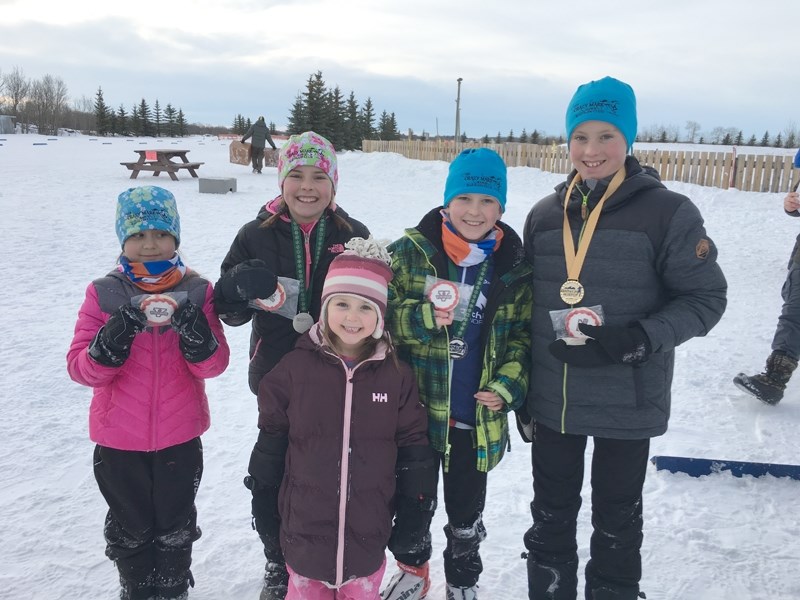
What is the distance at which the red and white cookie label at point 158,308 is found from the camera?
6.97 feet

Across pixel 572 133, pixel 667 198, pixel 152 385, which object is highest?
pixel 572 133

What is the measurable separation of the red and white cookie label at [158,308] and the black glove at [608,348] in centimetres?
148

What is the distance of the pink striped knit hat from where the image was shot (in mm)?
2166

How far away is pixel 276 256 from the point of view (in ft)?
8.39

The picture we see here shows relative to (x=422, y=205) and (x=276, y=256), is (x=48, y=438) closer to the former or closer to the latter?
(x=276, y=256)

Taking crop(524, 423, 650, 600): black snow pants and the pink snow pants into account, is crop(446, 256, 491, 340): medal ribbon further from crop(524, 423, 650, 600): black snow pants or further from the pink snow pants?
the pink snow pants

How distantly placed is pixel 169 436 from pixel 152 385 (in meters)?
0.22

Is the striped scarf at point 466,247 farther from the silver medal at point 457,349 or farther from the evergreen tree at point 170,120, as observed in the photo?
the evergreen tree at point 170,120

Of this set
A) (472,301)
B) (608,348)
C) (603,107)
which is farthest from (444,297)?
(603,107)

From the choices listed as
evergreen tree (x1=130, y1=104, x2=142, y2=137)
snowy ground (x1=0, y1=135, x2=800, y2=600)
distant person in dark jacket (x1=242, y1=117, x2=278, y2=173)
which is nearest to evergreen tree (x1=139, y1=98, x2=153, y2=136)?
evergreen tree (x1=130, y1=104, x2=142, y2=137)

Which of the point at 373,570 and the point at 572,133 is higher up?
the point at 572,133

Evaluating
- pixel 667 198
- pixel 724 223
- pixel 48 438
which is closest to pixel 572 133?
pixel 667 198

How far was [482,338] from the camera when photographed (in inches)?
93.7

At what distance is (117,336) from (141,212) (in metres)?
0.55
